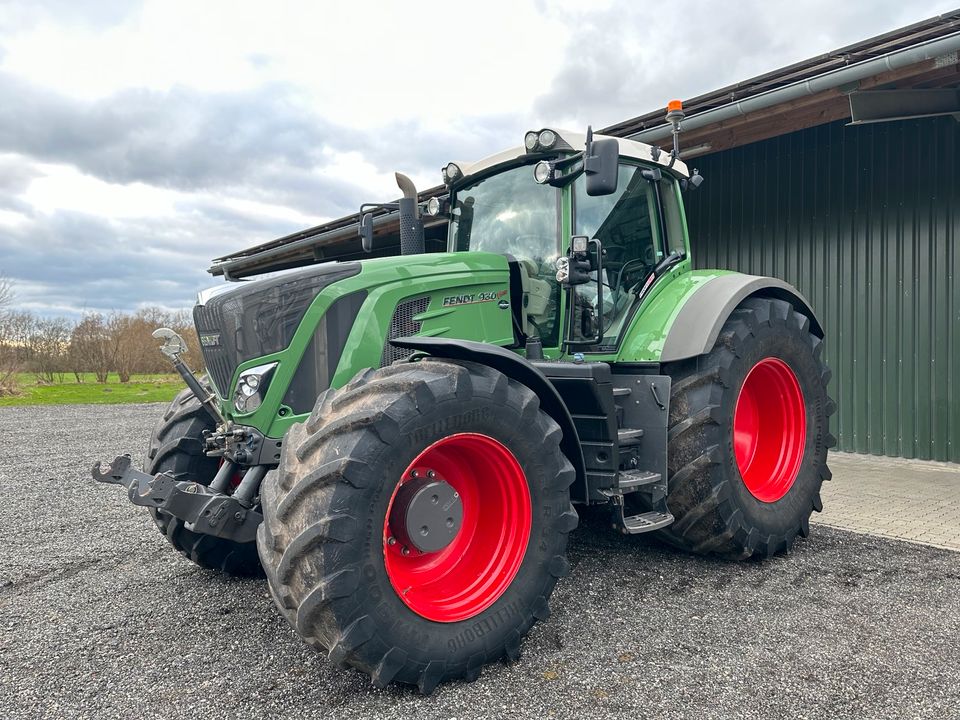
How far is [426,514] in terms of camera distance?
2.64 m

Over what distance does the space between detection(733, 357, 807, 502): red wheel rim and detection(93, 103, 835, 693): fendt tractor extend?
0.05 ft

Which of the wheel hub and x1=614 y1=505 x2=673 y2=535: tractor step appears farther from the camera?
x1=614 y1=505 x2=673 y2=535: tractor step

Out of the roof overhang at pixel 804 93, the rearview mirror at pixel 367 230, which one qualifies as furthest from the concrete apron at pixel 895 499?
the rearview mirror at pixel 367 230

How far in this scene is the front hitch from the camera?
8.83ft

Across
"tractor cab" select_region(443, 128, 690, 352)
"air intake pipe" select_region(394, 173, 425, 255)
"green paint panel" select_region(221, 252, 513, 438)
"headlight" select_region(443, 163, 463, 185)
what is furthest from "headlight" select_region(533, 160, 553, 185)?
"air intake pipe" select_region(394, 173, 425, 255)

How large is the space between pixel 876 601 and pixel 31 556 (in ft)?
15.9

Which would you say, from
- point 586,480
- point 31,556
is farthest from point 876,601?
point 31,556

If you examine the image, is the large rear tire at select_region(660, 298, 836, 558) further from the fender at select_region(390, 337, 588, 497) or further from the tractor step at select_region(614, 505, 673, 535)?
the fender at select_region(390, 337, 588, 497)

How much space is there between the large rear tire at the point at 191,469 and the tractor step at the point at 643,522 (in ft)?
6.33

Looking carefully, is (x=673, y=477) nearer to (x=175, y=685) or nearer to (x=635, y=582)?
(x=635, y=582)

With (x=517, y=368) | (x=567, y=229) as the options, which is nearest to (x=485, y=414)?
(x=517, y=368)

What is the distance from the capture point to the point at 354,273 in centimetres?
314

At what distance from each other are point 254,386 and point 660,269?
8.15ft

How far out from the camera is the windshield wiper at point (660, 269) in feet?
13.4
